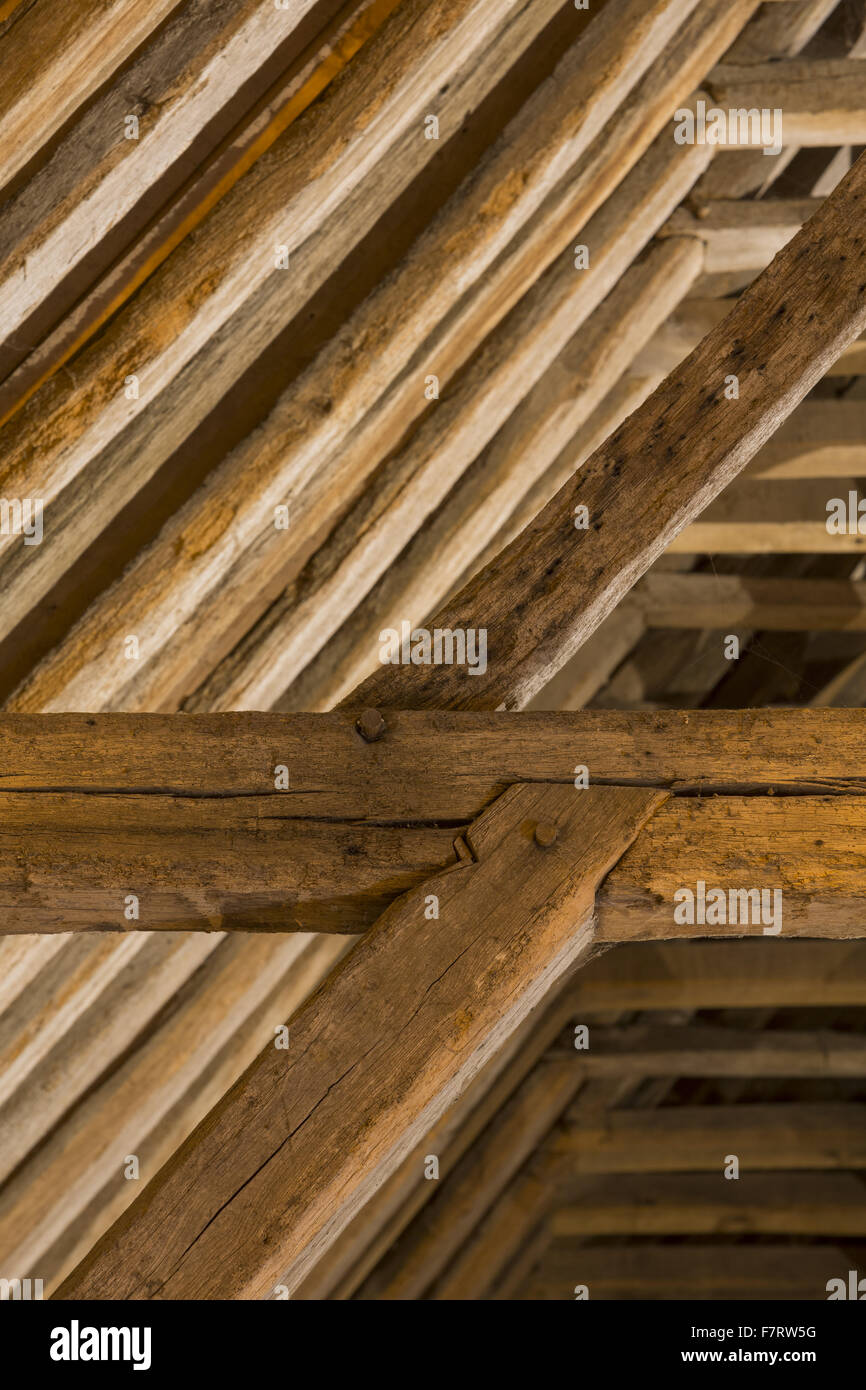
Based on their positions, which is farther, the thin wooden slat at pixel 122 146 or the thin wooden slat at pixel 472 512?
the thin wooden slat at pixel 472 512

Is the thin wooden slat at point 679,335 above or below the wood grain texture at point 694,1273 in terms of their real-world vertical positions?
above

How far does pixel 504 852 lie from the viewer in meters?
1.77

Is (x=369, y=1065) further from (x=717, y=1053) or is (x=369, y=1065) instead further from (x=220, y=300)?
(x=717, y=1053)

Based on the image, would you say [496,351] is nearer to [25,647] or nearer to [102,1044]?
[25,647]

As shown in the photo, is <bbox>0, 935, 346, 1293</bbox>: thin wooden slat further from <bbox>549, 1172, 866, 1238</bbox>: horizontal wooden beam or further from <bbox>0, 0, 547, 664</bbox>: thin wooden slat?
<bbox>549, 1172, 866, 1238</bbox>: horizontal wooden beam

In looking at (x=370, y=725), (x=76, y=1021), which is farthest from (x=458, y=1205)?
(x=370, y=725)

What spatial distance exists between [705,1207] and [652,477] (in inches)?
177

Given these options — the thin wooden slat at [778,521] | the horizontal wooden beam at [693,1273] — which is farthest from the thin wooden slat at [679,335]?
the horizontal wooden beam at [693,1273]

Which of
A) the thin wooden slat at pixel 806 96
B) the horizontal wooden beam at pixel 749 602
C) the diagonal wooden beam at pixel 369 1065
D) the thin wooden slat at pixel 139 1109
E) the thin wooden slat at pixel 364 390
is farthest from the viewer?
the horizontal wooden beam at pixel 749 602

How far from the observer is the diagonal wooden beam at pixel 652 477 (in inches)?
73.5

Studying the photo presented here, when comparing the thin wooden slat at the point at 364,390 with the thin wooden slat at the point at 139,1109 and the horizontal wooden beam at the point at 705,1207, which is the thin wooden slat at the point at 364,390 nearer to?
the thin wooden slat at the point at 139,1109

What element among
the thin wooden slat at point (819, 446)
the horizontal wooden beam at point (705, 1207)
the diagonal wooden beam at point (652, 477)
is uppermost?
the thin wooden slat at point (819, 446)

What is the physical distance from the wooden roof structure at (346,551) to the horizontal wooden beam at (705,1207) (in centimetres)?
260

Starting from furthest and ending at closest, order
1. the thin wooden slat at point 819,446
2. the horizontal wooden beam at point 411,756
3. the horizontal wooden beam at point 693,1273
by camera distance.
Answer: the horizontal wooden beam at point 693,1273 < the thin wooden slat at point 819,446 < the horizontal wooden beam at point 411,756
